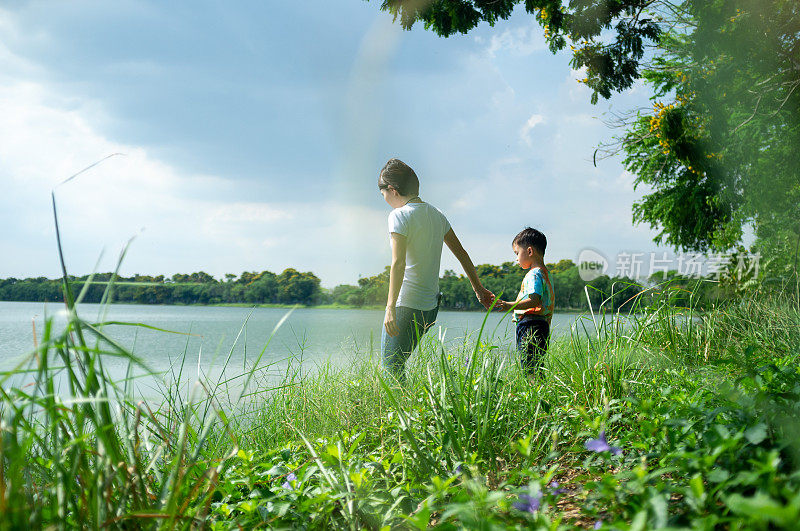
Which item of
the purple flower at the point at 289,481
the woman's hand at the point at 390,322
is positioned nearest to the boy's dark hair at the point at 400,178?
the woman's hand at the point at 390,322

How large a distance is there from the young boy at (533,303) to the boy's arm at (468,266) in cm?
11

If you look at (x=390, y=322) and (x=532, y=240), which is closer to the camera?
(x=390, y=322)

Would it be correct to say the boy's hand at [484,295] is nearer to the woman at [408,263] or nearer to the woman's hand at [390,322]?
the woman at [408,263]

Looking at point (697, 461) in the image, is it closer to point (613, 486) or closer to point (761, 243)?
point (613, 486)

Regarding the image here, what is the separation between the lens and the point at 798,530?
0.59 metres

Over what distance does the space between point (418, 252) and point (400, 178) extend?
42cm

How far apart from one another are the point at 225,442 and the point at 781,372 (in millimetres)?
2089

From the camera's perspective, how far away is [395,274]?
8.24ft

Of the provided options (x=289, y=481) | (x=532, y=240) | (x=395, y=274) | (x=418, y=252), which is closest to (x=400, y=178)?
(x=418, y=252)

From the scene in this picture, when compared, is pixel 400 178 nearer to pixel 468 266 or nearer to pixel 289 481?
pixel 468 266

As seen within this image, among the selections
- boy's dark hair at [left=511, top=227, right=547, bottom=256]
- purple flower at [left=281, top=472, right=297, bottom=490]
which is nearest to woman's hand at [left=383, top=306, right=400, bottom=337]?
boy's dark hair at [left=511, top=227, right=547, bottom=256]

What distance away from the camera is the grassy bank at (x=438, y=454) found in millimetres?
905

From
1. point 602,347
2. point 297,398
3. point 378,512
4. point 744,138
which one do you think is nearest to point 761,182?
point 744,138

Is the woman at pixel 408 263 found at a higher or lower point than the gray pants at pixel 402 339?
higher
